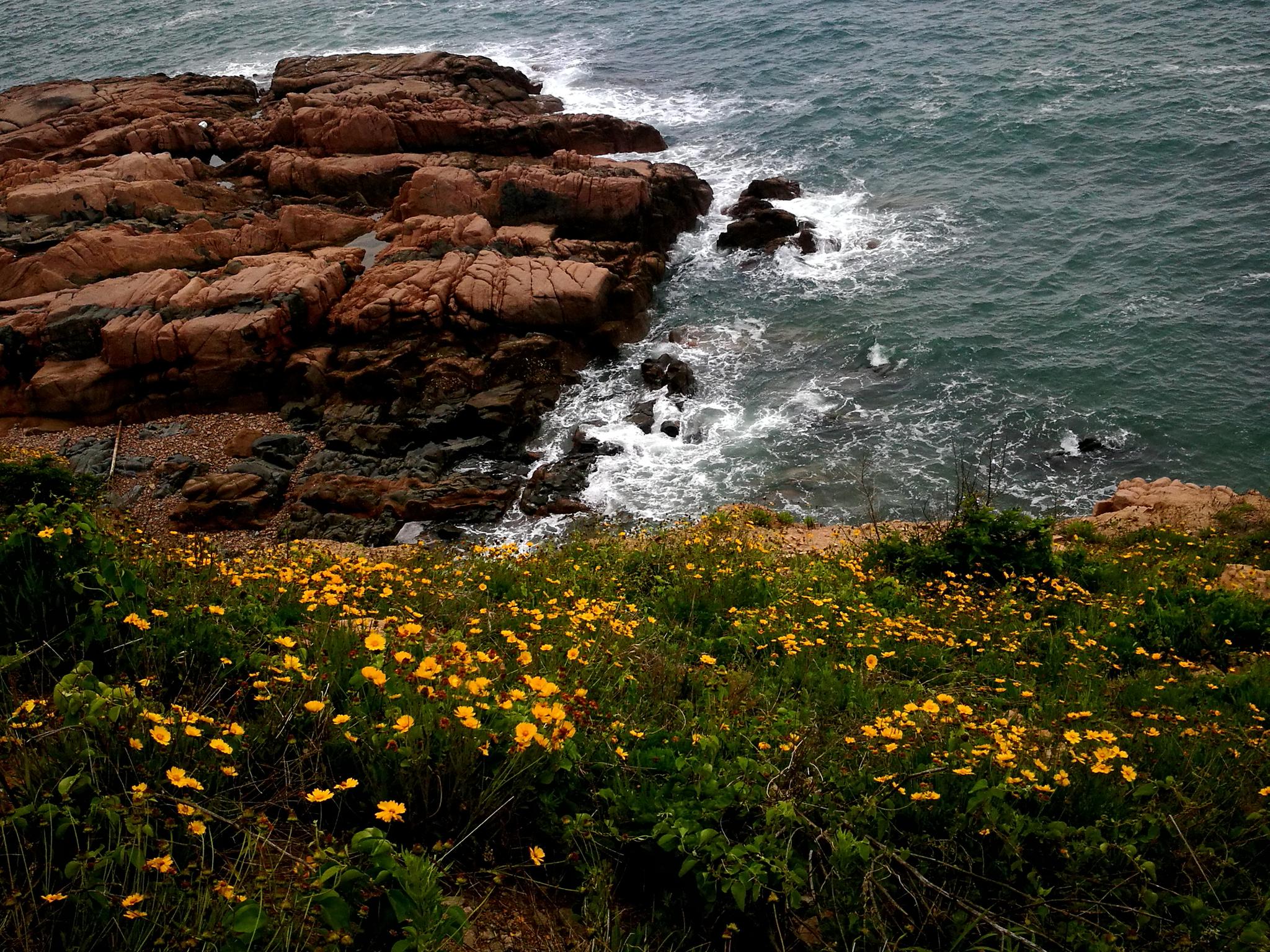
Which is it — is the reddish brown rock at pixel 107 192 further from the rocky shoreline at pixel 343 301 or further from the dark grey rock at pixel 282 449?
the dark grey rock at pixel 282 449

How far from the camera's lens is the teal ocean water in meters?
17.5

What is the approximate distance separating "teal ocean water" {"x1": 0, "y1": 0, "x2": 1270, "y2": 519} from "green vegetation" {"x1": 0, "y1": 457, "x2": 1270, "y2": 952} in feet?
37.6

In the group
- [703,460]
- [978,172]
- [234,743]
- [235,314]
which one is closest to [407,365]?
[235,314]

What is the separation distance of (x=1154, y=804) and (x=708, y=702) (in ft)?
7.99

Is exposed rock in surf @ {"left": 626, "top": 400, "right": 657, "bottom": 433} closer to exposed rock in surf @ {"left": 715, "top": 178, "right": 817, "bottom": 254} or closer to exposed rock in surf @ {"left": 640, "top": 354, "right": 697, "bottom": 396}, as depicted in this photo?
exposed rock in surf @ {"left": 640, "top": 354, "right": 697, "bottom": 396}

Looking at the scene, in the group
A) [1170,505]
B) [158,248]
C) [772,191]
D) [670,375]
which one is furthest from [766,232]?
[158,248]

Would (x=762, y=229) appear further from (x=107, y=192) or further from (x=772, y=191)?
(x=107, y=192)

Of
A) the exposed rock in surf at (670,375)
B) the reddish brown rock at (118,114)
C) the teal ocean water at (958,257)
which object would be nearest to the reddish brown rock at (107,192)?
the reddish brown rock at (118,114)

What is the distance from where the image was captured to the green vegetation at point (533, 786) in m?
3.10

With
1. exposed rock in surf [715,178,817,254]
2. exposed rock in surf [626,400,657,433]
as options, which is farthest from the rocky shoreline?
exposed rock in surf [715,178,817,254]

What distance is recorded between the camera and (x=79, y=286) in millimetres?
22609

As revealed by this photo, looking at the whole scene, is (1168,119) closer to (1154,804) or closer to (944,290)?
(944,290)

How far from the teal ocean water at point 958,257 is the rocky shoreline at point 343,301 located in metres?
1.85

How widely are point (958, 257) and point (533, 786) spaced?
23.0 meters
